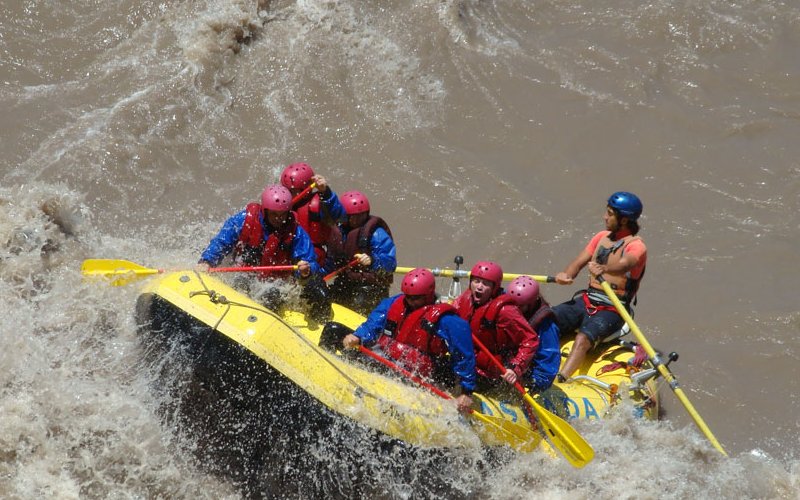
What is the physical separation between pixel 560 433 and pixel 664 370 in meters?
1.08

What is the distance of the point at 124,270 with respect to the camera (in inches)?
250

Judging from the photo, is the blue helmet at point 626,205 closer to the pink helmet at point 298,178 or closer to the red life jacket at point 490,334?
the red life jacket at point 490,334

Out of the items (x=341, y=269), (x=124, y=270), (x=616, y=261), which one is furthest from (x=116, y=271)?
(x=616, y=261)

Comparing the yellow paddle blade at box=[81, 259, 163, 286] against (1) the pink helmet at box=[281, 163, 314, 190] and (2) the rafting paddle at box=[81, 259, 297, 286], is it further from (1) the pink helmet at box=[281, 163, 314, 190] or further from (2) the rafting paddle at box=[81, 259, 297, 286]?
(1) the pink helmet at box=[281, 163, 314, 190]

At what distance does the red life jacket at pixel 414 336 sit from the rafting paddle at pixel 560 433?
32cm

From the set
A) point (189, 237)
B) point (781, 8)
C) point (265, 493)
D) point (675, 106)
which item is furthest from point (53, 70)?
point (781, 8)

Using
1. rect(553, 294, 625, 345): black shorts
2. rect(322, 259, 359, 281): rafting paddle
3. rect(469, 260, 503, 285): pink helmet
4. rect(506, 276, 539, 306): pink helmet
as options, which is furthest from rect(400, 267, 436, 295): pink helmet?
rect(553, 294, 625, 345): black shorts

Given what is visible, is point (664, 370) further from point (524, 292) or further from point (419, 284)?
point (419, 284)

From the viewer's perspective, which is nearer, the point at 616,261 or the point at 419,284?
the point at 419,284

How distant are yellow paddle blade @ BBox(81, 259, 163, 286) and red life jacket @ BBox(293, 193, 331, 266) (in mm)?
1194

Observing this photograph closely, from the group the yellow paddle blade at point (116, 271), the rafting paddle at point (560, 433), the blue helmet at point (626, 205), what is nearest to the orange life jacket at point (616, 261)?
the blue helmet at point (626, 205)

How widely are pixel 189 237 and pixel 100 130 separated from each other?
72.1 inches

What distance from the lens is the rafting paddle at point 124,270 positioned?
248 inches

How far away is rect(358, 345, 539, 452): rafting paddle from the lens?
5.81 m
